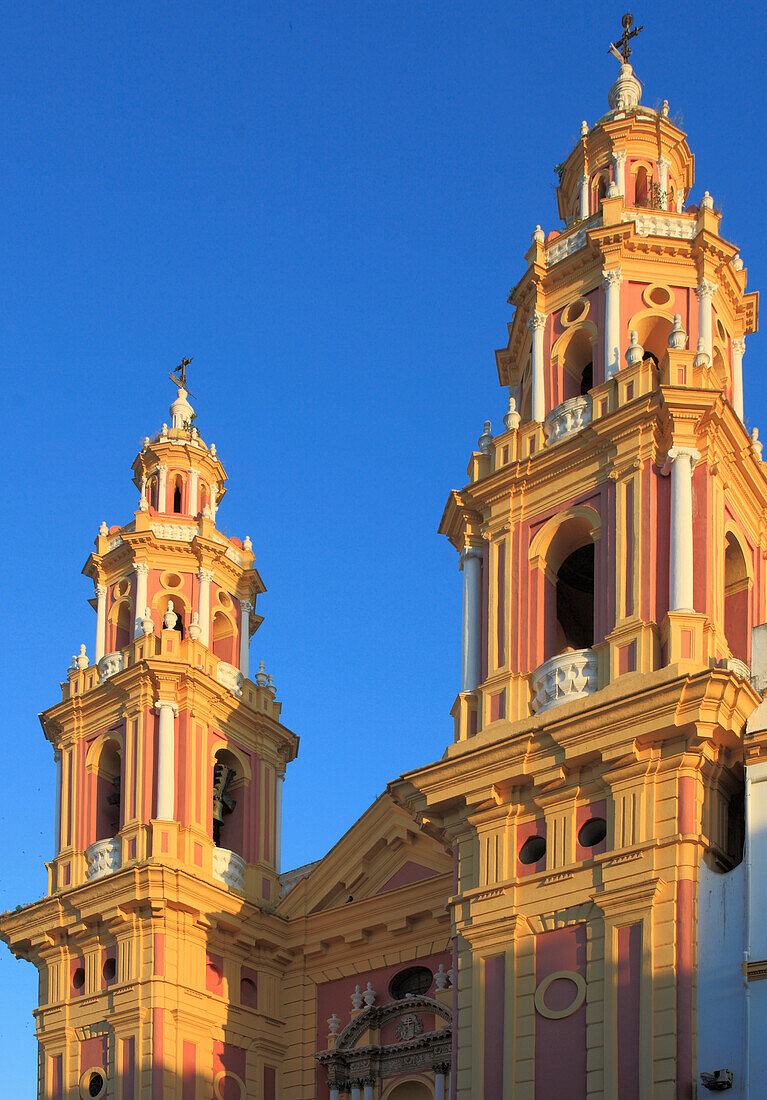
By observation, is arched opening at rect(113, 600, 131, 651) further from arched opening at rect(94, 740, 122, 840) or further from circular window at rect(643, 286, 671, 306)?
circular window at rect(643, 286, 671, 306)

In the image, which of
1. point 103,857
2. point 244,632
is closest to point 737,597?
Answer: point 244,632

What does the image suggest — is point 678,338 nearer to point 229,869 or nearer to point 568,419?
point 568,419

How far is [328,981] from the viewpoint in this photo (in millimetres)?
29984

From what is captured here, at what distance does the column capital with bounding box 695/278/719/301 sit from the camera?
88.9 ft

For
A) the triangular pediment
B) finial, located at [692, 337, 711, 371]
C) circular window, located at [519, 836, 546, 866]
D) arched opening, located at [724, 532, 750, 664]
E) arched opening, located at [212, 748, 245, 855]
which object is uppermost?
finial, located at [692, 337, 711, 371]

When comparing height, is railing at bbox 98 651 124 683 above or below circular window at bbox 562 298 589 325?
below

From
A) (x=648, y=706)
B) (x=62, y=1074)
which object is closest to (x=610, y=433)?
(x=648, y=706)

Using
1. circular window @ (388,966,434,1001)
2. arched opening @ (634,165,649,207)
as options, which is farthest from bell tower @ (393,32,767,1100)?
circular window @ (388,966,434,1001)

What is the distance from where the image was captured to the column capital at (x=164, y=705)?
31.4m

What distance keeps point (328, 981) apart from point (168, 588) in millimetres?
8110

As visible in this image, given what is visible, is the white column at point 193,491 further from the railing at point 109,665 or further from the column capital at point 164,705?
the column capital at point 164,705

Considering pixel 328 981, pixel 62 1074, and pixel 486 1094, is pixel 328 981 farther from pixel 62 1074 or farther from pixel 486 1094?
pixel 486 1094

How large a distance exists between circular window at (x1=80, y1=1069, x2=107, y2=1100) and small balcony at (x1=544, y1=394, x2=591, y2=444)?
12384 millimetres

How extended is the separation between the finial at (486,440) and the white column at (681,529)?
3784 millimetres
